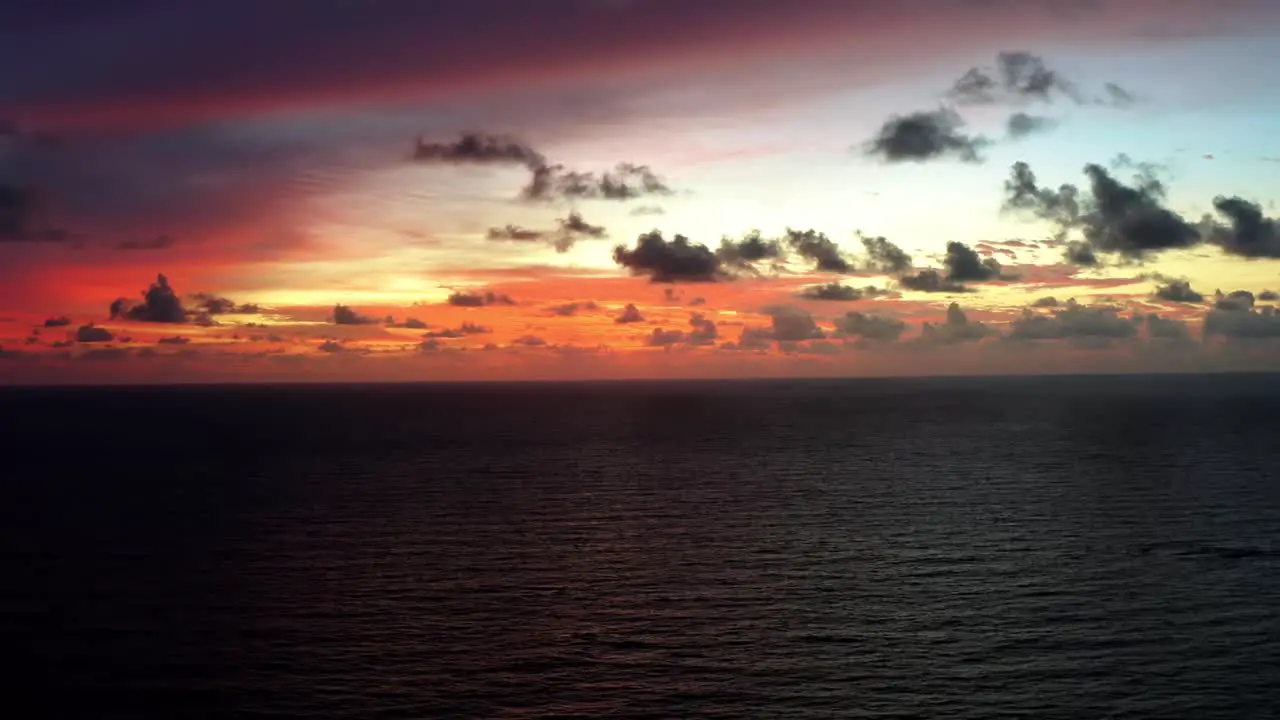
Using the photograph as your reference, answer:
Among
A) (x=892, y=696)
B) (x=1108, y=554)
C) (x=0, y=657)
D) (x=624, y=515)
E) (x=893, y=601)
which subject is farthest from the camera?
(x=624, y=515)

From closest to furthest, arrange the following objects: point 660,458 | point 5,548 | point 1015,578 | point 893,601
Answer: point 893,601
point 1015,578
point 5,548
point 660,458

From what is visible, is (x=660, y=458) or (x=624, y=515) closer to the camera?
(x=624, y=515)

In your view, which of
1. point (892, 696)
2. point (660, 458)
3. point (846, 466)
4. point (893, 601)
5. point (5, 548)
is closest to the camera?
point (892, 696)

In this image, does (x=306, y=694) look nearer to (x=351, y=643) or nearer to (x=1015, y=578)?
(x=351, y=643)

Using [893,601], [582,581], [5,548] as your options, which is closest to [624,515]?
[582,581]

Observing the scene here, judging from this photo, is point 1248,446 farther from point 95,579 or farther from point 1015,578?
point 95,579

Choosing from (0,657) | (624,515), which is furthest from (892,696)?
(624,515)

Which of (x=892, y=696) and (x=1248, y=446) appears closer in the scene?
(x=892, y=696)

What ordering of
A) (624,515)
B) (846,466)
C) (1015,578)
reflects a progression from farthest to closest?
(846,466), (624,515), (1015,578)

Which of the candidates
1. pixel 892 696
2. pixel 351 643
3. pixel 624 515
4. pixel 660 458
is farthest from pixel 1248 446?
pixel 351 643
